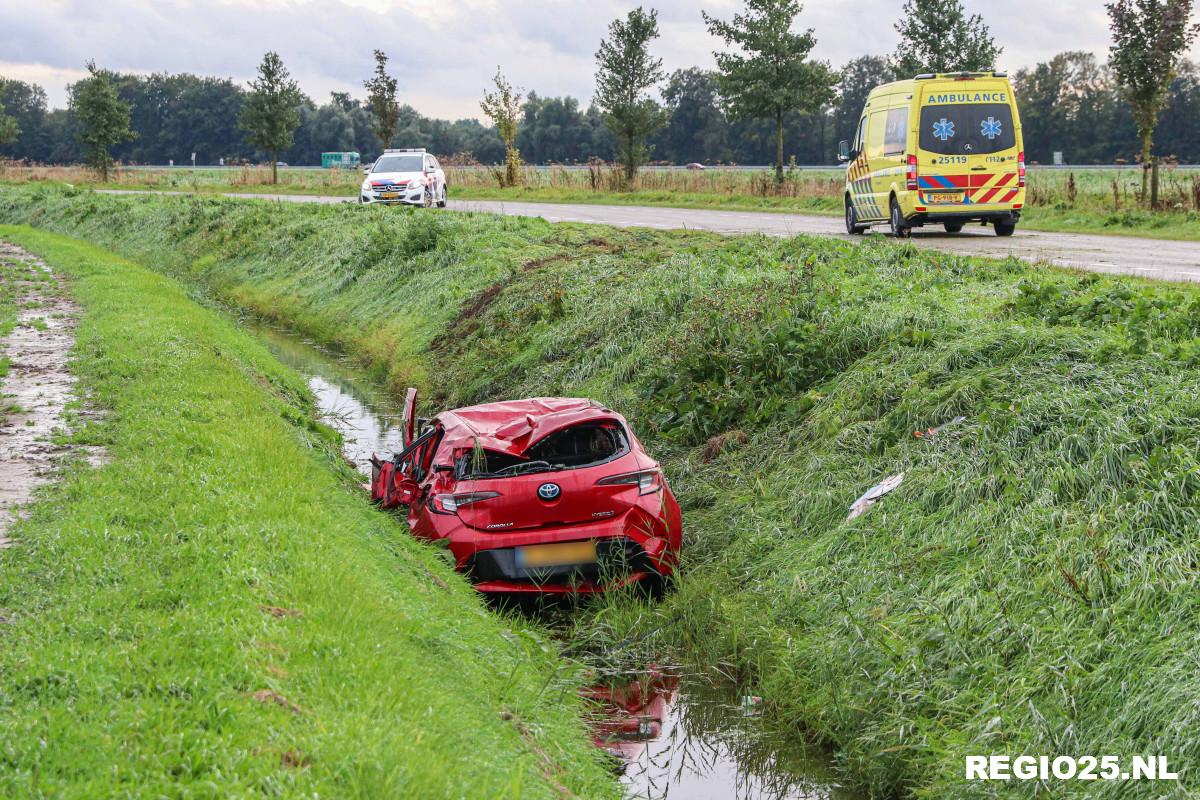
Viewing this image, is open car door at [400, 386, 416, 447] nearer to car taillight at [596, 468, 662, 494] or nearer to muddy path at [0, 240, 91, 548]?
muddy path at [0, 240, 91, 548]

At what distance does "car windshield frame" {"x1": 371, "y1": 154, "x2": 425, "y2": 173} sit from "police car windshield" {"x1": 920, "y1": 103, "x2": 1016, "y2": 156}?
18873 millimetres

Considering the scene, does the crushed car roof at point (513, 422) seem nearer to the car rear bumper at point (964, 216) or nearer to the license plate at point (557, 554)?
the license plate at point (557, 554)

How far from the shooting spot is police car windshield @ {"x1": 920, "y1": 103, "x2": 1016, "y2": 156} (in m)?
20.5

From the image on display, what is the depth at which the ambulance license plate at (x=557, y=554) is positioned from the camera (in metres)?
8.24

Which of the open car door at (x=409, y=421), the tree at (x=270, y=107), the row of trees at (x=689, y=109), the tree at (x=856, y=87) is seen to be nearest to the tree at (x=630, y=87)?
the row of trees at (x=689, y=109)

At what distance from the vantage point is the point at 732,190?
39.7 meters

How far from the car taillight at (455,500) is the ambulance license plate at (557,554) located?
433 millimetres

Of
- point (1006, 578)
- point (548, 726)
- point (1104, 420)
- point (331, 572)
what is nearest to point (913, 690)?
point (1006, 578)

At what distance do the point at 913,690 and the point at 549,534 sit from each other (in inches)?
109

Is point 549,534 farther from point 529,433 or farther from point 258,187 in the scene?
point 258,187

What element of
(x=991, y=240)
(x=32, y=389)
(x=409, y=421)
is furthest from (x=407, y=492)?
(x=991, y=240)

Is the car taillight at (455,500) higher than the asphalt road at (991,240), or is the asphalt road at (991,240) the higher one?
the asphalt road at (991,240)

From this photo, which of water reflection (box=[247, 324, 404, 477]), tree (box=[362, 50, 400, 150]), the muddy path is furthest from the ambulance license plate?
tree (box=[362, 50, 400, 150])

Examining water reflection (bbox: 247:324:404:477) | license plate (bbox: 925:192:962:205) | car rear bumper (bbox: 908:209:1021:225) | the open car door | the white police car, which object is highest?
the white police car
